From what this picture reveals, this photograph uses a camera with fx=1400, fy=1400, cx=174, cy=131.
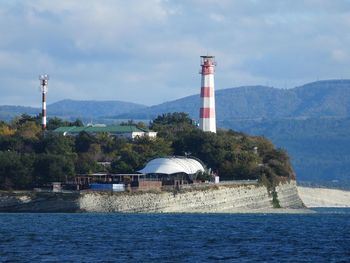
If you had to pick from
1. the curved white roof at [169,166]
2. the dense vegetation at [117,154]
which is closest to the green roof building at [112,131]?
the dense vegetation at [117,154]

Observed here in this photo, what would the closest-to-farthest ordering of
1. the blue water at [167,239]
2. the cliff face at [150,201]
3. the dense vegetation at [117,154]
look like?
Answer: 1. the blue water at [167,239]
2. the cliff face at [150,201]
3. the dense vegetation at [117,154]

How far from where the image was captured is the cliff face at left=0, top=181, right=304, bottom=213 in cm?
10950

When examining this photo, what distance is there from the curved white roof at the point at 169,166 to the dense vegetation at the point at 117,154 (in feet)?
8.98

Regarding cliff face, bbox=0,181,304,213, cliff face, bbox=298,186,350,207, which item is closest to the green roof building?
cliff face, bbox=0,181,304,213

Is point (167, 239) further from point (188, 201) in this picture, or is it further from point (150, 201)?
point (188, 201)

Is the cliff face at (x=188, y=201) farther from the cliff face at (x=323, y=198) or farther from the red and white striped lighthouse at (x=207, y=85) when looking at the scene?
the cliff face at (x=323, y=198)

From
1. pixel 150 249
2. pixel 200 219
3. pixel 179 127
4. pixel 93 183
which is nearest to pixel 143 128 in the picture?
pixel 179 127

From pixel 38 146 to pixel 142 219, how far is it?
3349cm

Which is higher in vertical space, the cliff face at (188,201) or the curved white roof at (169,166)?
the curved white roof at (169,166)

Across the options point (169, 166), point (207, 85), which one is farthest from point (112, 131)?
point (169, 166)

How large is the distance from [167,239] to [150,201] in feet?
130

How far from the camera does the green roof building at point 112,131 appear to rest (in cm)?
14275

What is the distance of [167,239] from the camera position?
7375 cm

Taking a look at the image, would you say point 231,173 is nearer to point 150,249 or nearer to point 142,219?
point 142,219
